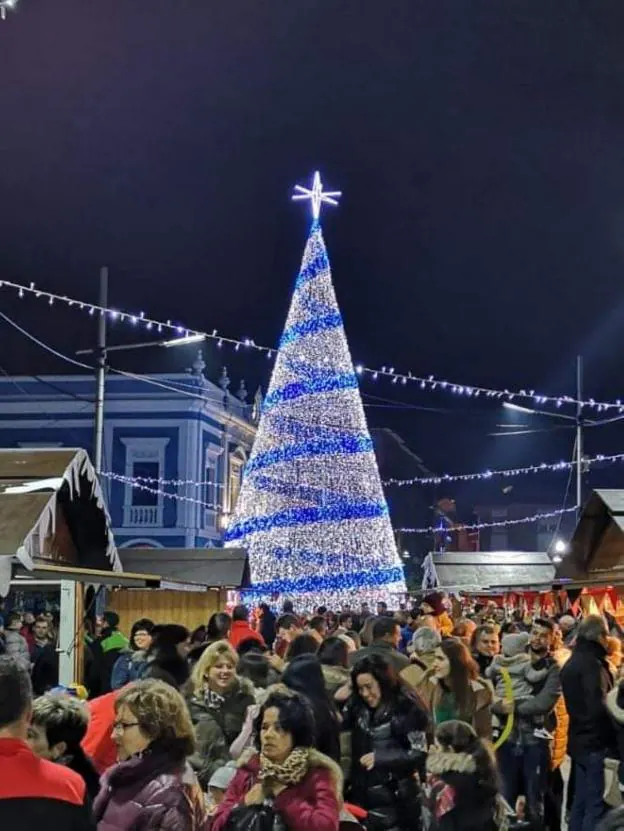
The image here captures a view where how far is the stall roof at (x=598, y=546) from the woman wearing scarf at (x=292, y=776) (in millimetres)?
10846

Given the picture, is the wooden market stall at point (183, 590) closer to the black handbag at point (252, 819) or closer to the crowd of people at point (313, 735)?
the crowd of people at point (313, 735)

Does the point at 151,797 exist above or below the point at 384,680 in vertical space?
below

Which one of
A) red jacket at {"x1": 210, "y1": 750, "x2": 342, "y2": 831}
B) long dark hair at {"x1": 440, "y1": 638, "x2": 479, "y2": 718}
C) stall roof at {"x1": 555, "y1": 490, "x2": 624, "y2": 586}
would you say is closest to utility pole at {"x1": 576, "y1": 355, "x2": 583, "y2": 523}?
stall roof at {"x1": 555, "y1": 490, "x2": 624, "y2": 586}

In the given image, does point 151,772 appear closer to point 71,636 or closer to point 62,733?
point 62,733

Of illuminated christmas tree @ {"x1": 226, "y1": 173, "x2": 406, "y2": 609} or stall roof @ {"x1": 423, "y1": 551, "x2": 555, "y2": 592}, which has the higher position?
illuminated christmas tree @ {"x1": 226, "y1": 173, "x2": 406, "y2": 609}

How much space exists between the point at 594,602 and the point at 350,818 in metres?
16.6

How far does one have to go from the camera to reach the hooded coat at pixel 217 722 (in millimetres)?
6332

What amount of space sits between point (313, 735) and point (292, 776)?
11.7 inches

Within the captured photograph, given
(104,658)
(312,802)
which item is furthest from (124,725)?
(104,658)

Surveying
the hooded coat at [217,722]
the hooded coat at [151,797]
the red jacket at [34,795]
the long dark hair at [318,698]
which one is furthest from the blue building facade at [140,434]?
the red jacket at [34,795]

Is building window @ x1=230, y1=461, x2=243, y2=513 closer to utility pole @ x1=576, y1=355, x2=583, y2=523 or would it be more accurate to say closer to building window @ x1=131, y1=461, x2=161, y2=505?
building window @ x1=131, y1=461, x2=161, y2=505

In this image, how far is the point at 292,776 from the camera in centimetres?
430

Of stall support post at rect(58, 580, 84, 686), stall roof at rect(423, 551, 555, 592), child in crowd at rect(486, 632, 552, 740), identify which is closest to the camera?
child in crowd at rect(486, 632, 552, 740)

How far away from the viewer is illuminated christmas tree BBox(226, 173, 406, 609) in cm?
2748
